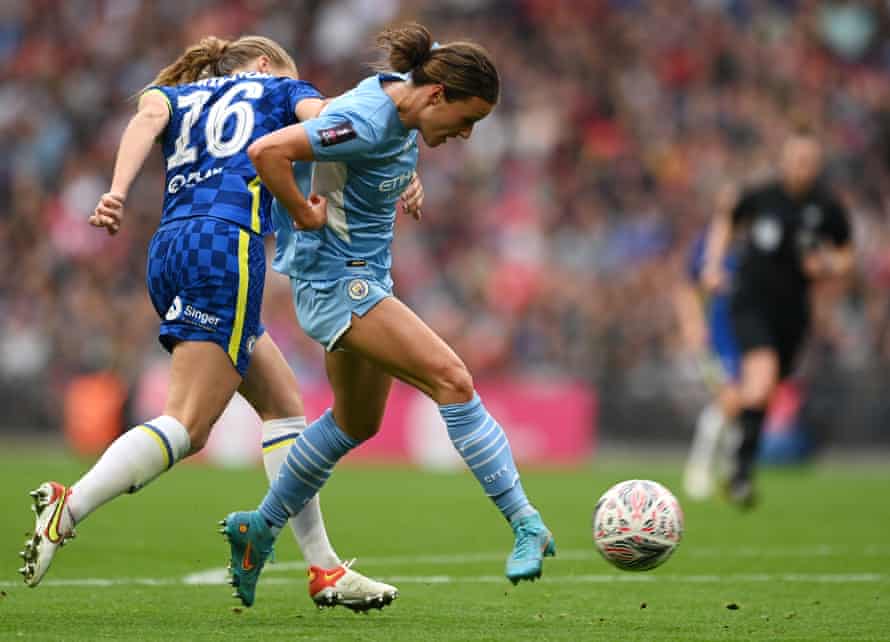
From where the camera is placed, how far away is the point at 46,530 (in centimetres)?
549

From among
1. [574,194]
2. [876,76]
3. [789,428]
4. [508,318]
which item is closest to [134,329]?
[508,318]

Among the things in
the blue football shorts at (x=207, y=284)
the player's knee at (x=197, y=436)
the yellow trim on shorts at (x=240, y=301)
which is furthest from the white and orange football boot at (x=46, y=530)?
the yellow trim on shorts at (x=240, y=301)

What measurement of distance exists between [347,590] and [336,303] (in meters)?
1.14

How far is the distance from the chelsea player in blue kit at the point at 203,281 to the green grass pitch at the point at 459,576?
385 mm

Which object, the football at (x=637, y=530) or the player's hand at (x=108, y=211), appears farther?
the football at (x=637, y=530)

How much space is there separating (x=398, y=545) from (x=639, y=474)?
272 inches

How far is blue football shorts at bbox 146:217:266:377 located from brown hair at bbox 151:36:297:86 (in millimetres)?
828

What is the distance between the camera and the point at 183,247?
5859mm

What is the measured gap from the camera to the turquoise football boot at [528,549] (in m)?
5.59

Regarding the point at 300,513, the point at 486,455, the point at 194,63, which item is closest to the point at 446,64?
the point at 194,63

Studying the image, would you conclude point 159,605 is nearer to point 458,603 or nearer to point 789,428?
point 458,603

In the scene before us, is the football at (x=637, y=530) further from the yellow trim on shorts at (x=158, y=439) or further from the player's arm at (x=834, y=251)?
the player's arm at (x=834, y=251)

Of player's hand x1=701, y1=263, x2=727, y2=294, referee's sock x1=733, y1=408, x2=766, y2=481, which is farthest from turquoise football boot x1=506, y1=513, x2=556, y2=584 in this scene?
player's hand x1=701, y1=263, x2=727, y2=294

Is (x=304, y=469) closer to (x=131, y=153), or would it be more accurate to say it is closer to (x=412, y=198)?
(x=412, y=198)
